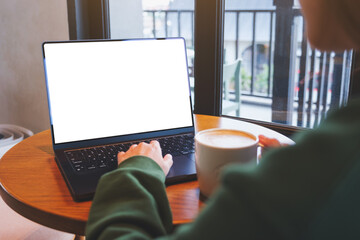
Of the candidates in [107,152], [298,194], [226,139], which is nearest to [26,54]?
[107,152]

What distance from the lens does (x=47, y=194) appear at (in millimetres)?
791

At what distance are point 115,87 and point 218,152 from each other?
18.5 inches

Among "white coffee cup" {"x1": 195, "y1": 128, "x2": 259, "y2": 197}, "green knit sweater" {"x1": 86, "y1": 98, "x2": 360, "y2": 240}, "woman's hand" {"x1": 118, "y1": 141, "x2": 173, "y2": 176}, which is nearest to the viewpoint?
"green knit sweater" {"x1": 86, "y1": 98, "x2": 360, "y2": 240}

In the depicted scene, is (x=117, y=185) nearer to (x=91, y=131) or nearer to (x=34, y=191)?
(x=34, y=191)

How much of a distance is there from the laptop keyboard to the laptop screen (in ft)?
0.16

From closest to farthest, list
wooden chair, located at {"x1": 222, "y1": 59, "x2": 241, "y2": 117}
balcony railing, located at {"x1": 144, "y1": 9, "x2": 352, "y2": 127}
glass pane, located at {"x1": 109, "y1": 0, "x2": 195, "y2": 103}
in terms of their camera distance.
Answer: balcony railing, located at {"x1": 144, "y1": 9, "x2": 352, "y2": 127} < wooden chair, located at {"x1": 222, "y1": 59, "x2": 241, "y2": 117} < glass pane, located at {"x1": 109, "y1": 0, "x2": 195, "y2": 103}

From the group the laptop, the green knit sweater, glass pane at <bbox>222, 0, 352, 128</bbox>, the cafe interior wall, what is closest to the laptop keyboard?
the laptop

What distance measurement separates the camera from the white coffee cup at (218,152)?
0.69 m

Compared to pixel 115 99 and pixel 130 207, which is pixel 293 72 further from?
pixel 130 207

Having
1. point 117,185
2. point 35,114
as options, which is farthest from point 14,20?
point 117,185

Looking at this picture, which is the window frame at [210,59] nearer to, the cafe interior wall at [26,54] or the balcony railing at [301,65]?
the balcony railing at [301,65]

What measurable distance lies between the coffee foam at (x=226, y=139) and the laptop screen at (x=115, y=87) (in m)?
0.35

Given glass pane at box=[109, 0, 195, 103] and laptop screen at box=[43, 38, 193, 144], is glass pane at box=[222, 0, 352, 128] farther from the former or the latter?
laptop screen at box=[43, 38, 193, 144]

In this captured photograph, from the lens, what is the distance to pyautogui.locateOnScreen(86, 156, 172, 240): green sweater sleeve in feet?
1.81
